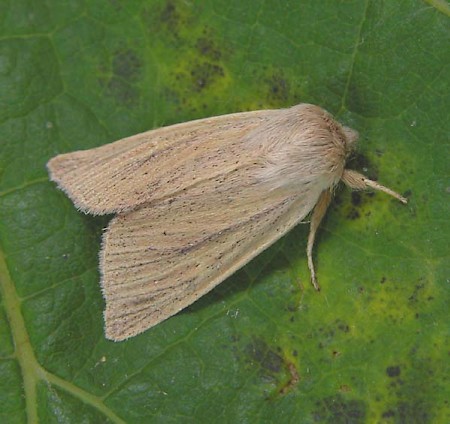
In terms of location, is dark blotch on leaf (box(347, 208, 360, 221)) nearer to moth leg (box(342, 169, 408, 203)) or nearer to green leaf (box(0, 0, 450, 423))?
green leaf (box(0, 0, 450, 423))

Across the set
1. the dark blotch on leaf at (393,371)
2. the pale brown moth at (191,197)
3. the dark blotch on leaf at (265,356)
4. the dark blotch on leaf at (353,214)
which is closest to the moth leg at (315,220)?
the pale brown moth at (191,197)

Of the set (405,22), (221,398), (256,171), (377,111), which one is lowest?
(221,398)

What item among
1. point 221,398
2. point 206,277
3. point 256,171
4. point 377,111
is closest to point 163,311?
point 206,277

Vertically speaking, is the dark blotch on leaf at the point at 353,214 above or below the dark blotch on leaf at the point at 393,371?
above

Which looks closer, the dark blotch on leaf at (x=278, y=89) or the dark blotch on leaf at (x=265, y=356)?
the dark blotch on leaf at (x=265, y=356)

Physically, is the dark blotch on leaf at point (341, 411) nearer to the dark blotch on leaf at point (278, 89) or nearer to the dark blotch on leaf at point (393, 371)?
the dark blotch on leaf at point (393, 371)

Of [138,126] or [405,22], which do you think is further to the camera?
[138,126]

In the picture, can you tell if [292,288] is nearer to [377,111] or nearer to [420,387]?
[420,387]

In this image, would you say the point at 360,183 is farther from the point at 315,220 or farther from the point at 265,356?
the point at 265,356

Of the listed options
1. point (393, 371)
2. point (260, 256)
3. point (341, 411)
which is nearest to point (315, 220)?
point (260, 256)
